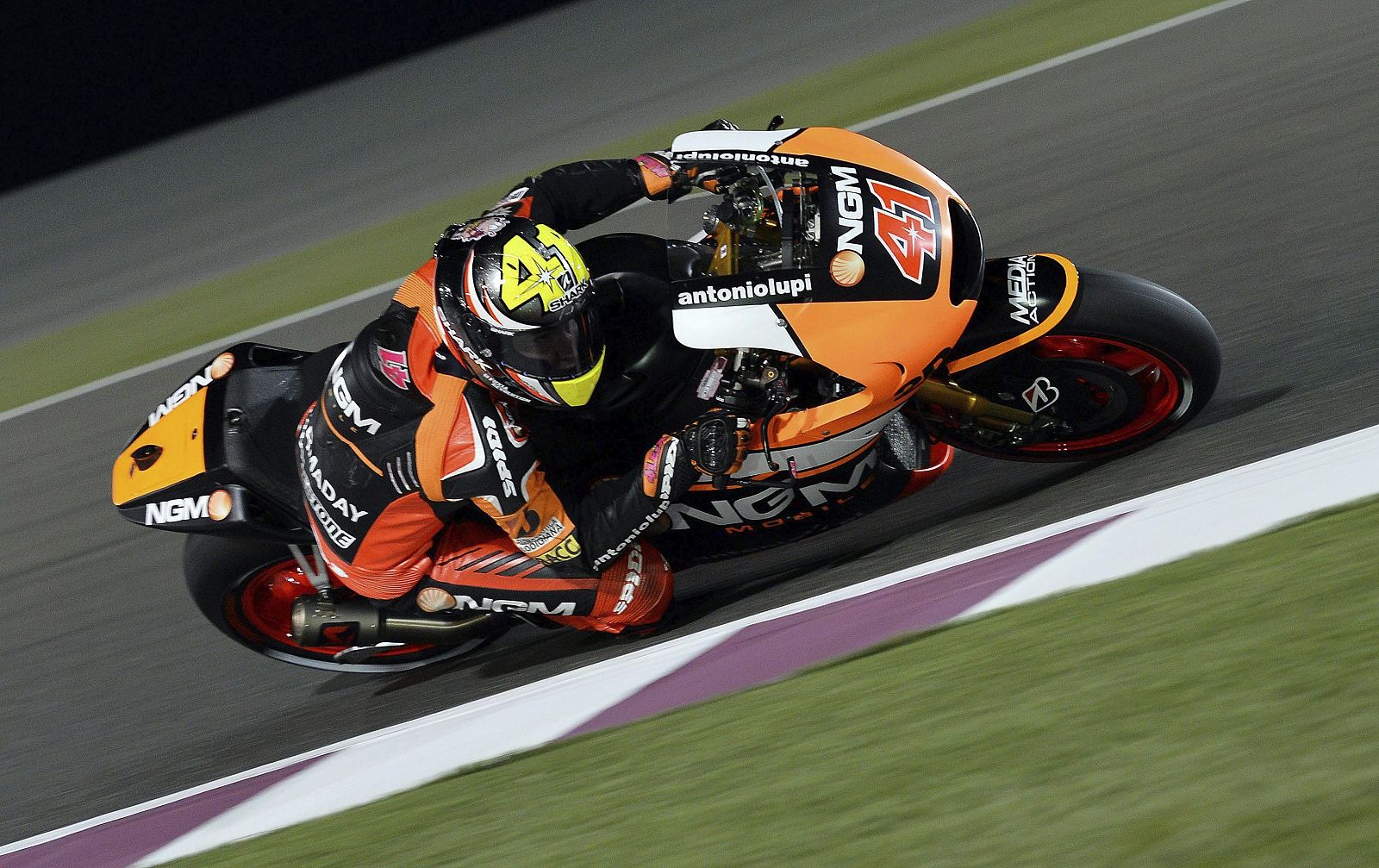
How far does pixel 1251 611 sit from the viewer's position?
8.47ft

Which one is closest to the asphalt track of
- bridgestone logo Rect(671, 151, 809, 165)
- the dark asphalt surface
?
bridgestone logo Rect(671, 151, 809, 165)

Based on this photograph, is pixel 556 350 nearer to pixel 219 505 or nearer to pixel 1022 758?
pixel 219 505

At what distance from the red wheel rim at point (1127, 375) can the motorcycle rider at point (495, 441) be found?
1022 millimetres

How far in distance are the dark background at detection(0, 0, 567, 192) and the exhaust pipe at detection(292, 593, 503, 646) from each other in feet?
18.8

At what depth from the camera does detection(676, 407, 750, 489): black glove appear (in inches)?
138

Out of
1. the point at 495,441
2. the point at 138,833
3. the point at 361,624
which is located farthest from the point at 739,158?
the point at 138,833

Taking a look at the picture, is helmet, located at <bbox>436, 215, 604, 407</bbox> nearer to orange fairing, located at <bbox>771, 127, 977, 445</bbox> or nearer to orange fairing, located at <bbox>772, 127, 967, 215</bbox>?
orange fairing, located at <bbox>771, 127, 977, 445</bbox>

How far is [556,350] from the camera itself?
11.2 feet

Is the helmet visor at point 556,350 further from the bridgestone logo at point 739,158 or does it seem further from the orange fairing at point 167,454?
the orange fairing at point 167,454

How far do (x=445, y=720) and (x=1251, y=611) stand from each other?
221cm

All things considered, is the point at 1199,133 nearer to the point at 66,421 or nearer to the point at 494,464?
the point at 494,464

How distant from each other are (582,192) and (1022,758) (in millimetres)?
2496

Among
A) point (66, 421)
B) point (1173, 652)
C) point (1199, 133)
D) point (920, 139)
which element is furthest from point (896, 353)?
point (66, 421)

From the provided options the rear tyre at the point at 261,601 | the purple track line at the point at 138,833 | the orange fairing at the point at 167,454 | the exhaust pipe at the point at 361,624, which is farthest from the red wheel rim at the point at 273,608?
the purple track line at the point at 138,833
